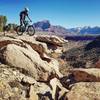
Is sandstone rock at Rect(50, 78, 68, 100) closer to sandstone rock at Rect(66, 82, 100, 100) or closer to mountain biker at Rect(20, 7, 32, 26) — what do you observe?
sandstone rock at Rect(66, 82, 100, 100)

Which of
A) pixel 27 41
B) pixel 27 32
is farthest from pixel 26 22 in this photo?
pixel 27 41

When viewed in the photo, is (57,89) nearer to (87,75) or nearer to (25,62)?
(87,75)

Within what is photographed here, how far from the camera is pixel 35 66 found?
21.5 m

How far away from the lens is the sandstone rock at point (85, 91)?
55.7 ft

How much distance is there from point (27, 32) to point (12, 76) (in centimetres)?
1436

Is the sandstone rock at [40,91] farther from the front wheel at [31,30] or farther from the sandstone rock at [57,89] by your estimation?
the front wheel at [31,30]

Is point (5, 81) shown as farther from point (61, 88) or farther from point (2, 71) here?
point (61, 88)

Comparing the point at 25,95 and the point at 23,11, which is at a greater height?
the point at 23,11

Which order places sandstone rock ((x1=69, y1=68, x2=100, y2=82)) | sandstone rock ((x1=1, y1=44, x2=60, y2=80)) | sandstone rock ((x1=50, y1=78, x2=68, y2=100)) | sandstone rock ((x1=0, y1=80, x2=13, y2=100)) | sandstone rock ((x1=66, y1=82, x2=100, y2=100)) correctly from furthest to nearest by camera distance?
sandstone rock ((x1=1, y1=44, x2=60, y2=80))
sandstone rock ((x1=69, y1=68, x2=100, y2=82))
sandstone rock ((x1=50, y1=78, x2=68, y2=100))
sandstone rock ((x1=0, y1=80, x2=13, y2=100))
sandstone rock ((x1=66, y1=82, x2=100, y2=100))

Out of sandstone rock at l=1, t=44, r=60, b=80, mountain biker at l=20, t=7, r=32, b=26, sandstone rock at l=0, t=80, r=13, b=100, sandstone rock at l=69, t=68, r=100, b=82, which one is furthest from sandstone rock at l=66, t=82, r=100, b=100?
mountain biker at l=20, t=7, r=32, b=26

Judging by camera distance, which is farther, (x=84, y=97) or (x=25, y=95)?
(x=25, y=95)

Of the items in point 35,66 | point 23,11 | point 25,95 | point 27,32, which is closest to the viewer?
point 25,95

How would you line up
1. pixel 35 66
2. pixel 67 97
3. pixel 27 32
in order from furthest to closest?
pixel 27 32 < pixel 35 66 < pixel 67 97

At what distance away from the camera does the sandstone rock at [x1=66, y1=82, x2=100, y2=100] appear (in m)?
17.0
